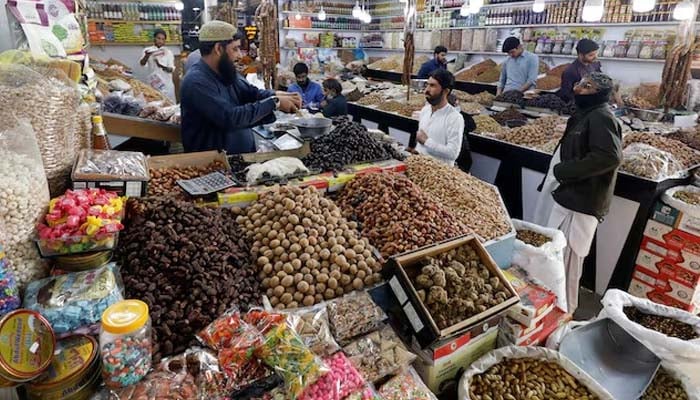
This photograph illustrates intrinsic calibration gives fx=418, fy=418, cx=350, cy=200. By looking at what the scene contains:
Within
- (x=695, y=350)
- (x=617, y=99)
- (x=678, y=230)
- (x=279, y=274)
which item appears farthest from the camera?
(x=617, y=99)

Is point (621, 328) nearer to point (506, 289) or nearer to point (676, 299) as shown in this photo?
point (506, 289)

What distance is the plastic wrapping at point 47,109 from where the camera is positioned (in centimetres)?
150

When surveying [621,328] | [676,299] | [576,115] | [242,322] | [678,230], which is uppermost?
[576,115]

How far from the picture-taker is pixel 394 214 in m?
2.03

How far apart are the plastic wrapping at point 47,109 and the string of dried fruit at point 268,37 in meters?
2.49

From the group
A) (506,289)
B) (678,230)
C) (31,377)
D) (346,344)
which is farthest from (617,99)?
(31,377)

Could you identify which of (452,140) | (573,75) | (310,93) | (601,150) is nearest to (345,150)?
(452,140)

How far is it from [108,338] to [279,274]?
653 millimetres

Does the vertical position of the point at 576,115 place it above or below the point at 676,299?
above

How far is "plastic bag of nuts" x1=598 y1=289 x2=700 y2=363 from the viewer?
6.11 ft

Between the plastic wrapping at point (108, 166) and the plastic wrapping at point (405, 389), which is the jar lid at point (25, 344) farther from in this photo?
the plastic wrapping at point (405, 389)

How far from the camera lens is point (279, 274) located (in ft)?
5.38

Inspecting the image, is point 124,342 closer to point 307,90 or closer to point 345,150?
point 345,150

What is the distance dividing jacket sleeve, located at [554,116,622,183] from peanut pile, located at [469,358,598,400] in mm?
1509
